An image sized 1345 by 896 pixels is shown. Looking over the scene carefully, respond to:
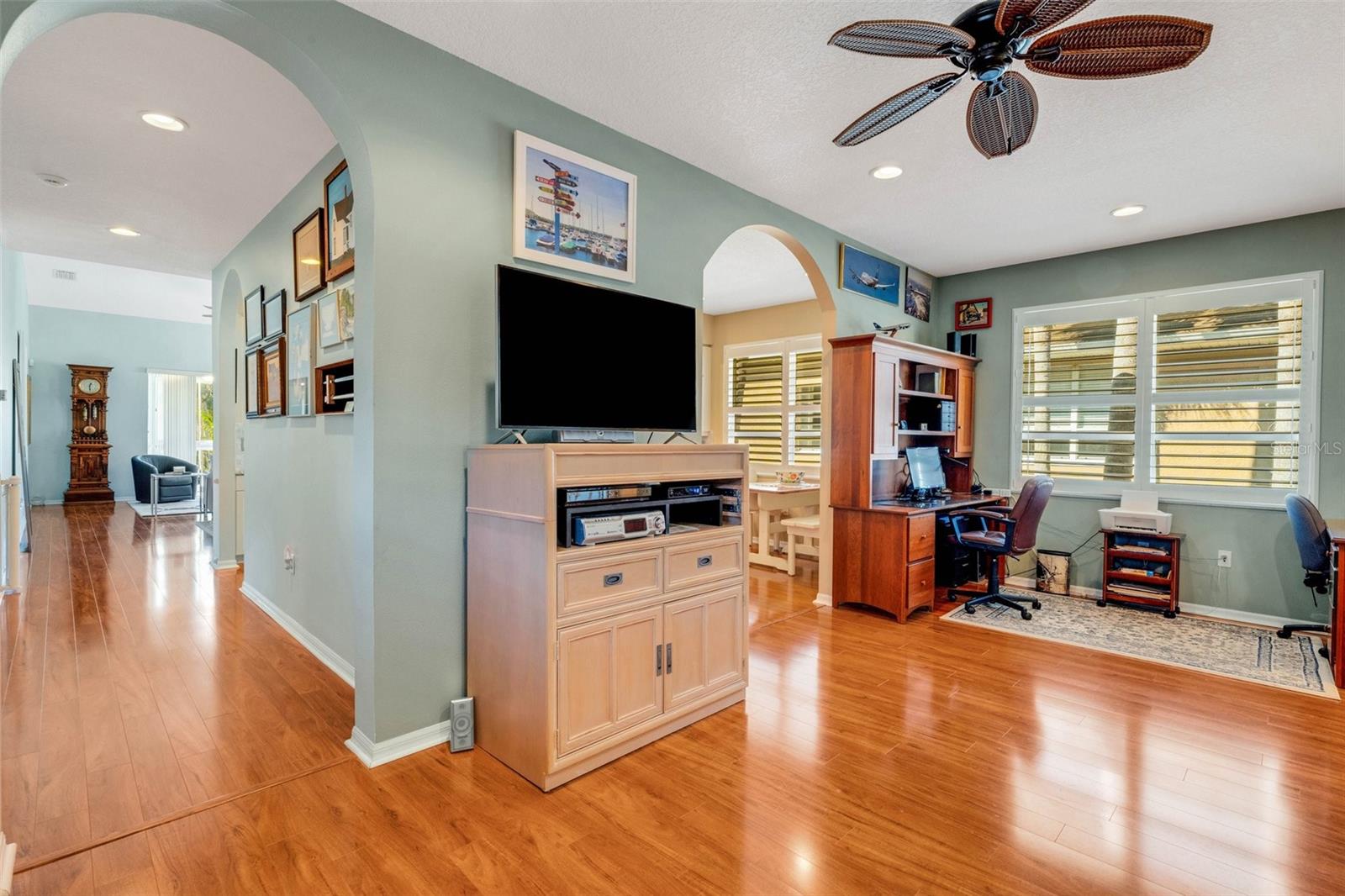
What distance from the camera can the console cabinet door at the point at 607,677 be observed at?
7.07 feet

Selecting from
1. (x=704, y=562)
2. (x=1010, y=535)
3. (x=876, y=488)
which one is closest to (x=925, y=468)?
(x=876, y=488)

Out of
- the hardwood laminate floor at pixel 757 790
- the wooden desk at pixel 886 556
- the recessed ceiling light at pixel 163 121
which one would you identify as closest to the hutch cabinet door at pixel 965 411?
the wooden desk at pixel 886 556

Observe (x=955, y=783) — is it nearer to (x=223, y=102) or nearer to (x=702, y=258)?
(x=702, y=258)

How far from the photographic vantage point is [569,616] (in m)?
2.17

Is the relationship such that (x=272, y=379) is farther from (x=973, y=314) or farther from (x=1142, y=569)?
(x=1142, y=569)

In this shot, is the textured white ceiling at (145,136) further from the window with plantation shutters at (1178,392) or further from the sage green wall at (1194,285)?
the window with plantation shutters at (1178,392)

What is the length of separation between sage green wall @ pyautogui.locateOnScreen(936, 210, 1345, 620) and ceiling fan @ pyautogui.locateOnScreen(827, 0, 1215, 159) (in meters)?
3.30

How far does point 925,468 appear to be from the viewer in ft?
16.5

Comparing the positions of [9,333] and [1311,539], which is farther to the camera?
[9,333]

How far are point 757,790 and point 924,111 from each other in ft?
9.56

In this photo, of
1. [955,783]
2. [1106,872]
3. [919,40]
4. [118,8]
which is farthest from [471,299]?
[1106,872]

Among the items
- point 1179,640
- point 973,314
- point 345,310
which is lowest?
point 1179,640

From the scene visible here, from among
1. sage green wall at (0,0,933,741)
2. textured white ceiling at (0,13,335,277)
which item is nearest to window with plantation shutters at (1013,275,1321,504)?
sage green wall at (0,0,933,741)

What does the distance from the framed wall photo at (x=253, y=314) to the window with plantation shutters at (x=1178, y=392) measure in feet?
19.1
